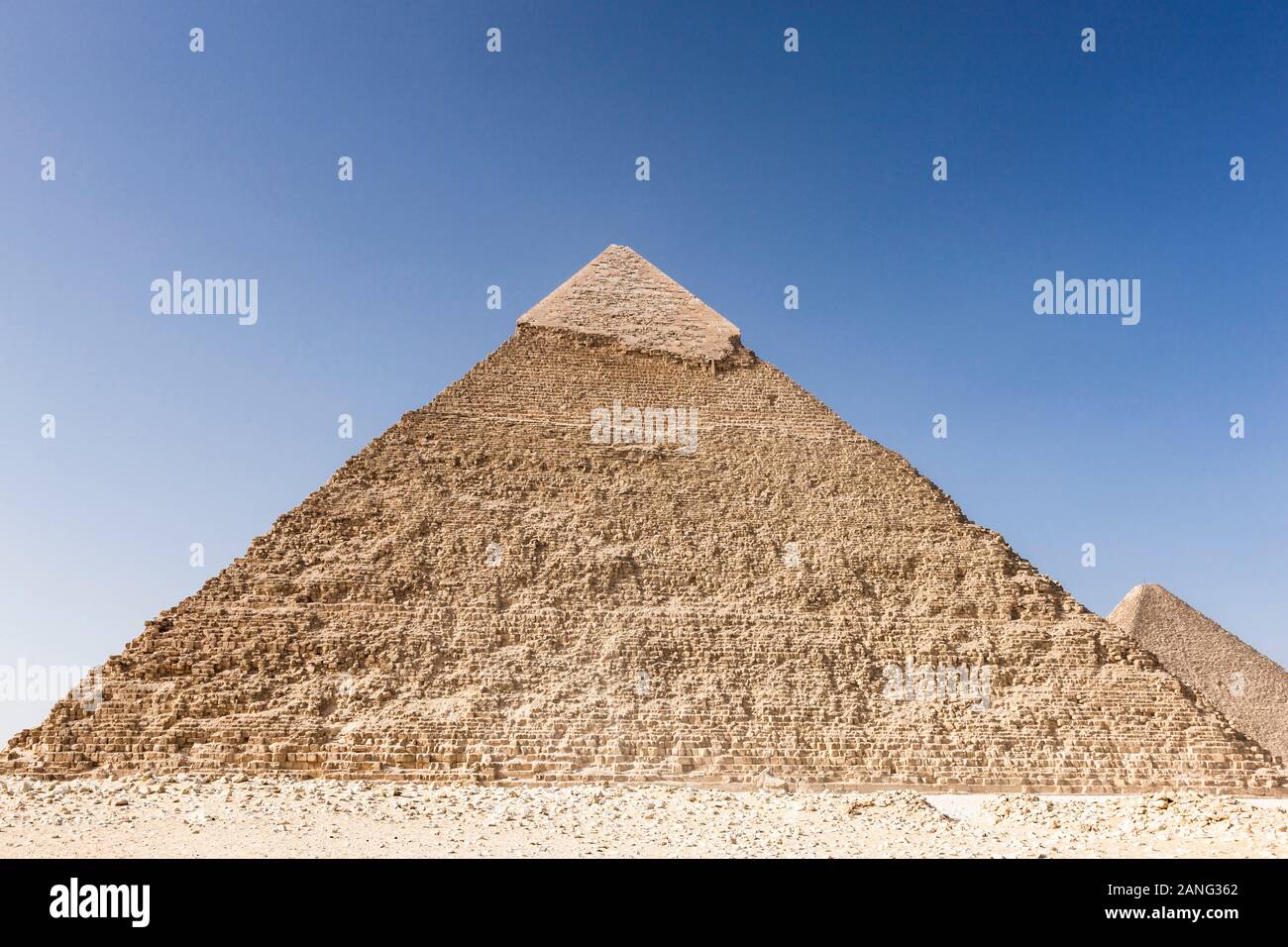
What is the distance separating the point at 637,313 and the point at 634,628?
26.6ft

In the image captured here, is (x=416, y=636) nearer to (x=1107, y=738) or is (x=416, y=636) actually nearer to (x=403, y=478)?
(x=403, y=478)

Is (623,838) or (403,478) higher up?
(403,478)

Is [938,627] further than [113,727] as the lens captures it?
Yes

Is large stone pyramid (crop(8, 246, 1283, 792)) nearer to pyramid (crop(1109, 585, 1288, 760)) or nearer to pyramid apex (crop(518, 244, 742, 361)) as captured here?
pyramid apex (crop(518, 244, 742, 361))

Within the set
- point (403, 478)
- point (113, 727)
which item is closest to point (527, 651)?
point (403, 478)

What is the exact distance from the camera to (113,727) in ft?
53.3

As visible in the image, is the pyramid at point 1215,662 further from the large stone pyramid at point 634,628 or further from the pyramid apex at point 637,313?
the pyramid apex at point 637,313

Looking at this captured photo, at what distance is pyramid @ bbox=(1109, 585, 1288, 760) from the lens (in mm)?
34812

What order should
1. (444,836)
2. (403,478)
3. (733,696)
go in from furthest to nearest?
(403,478)
(733,696)
(444,836)

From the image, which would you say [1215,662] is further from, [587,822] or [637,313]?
[587,822]

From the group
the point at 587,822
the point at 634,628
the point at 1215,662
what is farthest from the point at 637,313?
the point at 1215,662

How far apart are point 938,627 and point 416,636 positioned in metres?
8.93

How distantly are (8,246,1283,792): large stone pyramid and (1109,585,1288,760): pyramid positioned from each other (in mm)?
18336

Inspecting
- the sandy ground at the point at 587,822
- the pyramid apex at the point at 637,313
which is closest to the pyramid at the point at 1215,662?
the pyramid apex at the point at 637,313
